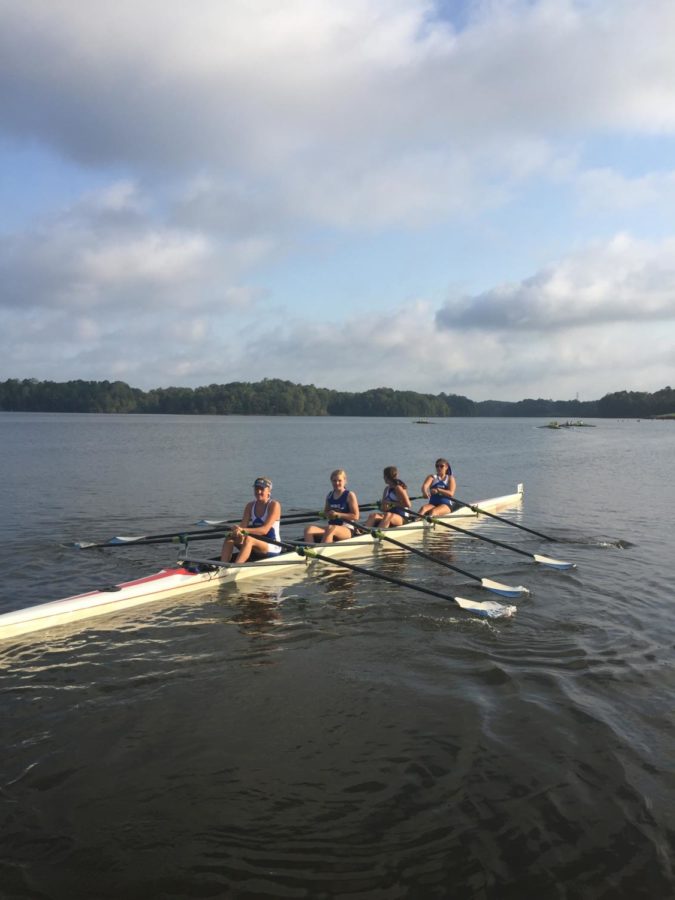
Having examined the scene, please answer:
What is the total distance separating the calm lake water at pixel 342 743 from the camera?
4102 mm

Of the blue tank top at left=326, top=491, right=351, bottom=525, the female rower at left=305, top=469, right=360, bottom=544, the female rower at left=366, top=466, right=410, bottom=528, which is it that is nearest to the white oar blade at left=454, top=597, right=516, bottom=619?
the female rower at left=305, top=469, right=360, bottom=544

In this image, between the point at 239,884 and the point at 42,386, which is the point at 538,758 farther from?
the point at 42,386

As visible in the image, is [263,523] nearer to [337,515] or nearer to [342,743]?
[337,515]

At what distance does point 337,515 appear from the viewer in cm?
1246

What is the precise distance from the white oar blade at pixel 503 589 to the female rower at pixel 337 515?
307cm

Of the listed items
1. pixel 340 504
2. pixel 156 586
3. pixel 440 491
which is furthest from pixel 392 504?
pixel 156 586

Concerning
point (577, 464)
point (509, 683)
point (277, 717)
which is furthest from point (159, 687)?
point (577, 464)

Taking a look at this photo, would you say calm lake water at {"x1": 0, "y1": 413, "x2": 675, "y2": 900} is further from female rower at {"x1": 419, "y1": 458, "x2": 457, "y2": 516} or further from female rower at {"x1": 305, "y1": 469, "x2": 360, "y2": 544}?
female rower at {"x1": 419, "y1": 458, "x2": 457, "y2": 516}

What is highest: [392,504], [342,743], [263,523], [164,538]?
[263,523]

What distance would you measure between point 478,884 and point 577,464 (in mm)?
38264

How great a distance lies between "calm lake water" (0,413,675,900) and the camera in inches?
161

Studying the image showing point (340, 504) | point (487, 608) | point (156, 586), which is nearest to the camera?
point (487, 608)

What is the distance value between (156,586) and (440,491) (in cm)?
918

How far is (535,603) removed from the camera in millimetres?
9859
